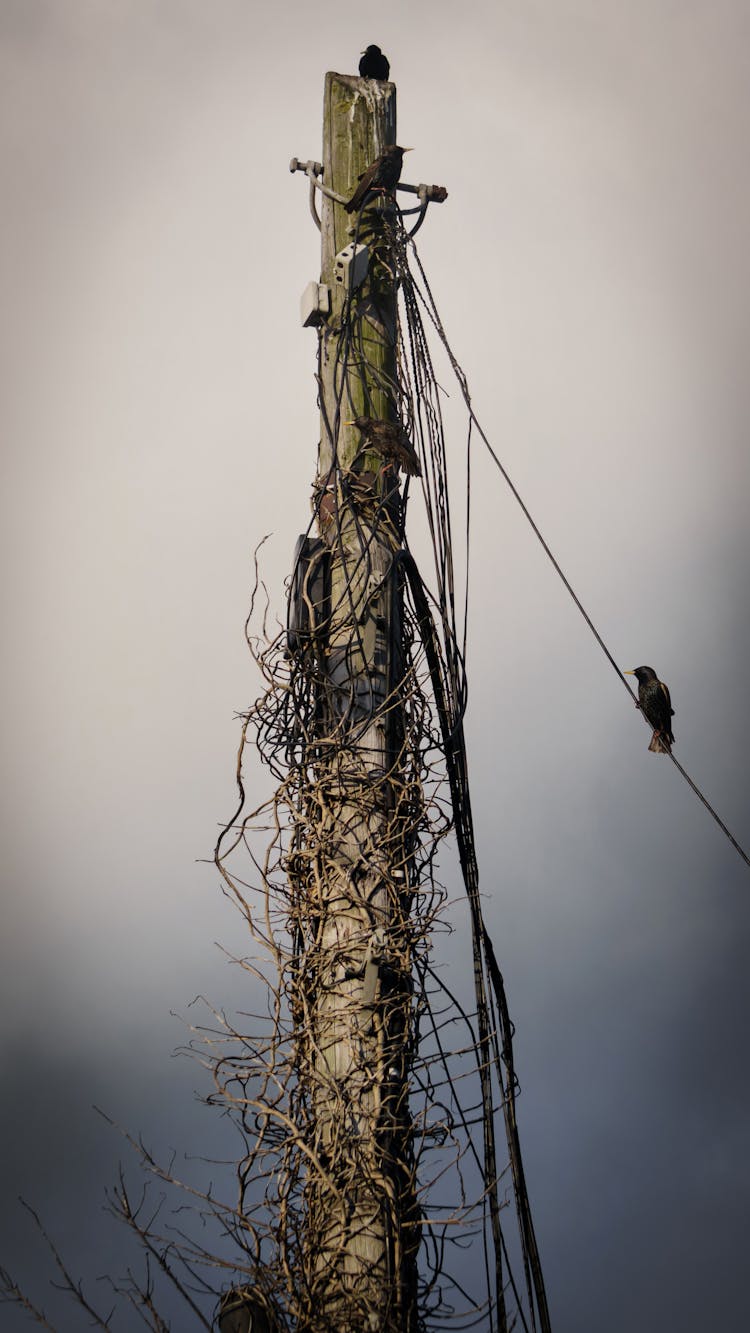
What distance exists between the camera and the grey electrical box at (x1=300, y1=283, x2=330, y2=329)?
3.55 metres

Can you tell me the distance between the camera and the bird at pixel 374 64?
3.97 metres

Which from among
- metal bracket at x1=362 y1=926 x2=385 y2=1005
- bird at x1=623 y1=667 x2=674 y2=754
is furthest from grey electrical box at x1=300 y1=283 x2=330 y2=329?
bird at x1=623 y1=667 x2=674 y2=754

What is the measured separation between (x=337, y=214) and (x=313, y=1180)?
9.49 feet

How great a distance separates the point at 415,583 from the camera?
3.53 meters

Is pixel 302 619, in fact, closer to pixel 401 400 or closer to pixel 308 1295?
pixel 401 400

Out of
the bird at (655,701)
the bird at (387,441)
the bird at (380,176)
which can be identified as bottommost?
the bird at (387,441)

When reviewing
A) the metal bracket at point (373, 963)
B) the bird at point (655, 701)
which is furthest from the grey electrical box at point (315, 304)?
the bird at point (655, 701)

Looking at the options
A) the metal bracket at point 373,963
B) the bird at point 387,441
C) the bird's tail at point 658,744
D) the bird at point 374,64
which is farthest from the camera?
the bird's tail at point 658,744

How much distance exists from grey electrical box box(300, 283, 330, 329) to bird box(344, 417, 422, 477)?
40 cm

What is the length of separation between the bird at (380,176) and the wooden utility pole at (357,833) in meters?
0.04

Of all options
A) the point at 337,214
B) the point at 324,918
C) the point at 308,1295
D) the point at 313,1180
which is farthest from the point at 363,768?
the point at 337,214

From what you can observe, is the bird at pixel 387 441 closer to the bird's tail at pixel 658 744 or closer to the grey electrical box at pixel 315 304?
the grey electrical box at pixel 315 304

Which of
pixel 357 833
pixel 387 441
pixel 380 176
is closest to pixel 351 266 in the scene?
pixel 380 176

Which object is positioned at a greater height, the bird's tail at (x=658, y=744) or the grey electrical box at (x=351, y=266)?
the grey electrical box at (x=351, y=266)
